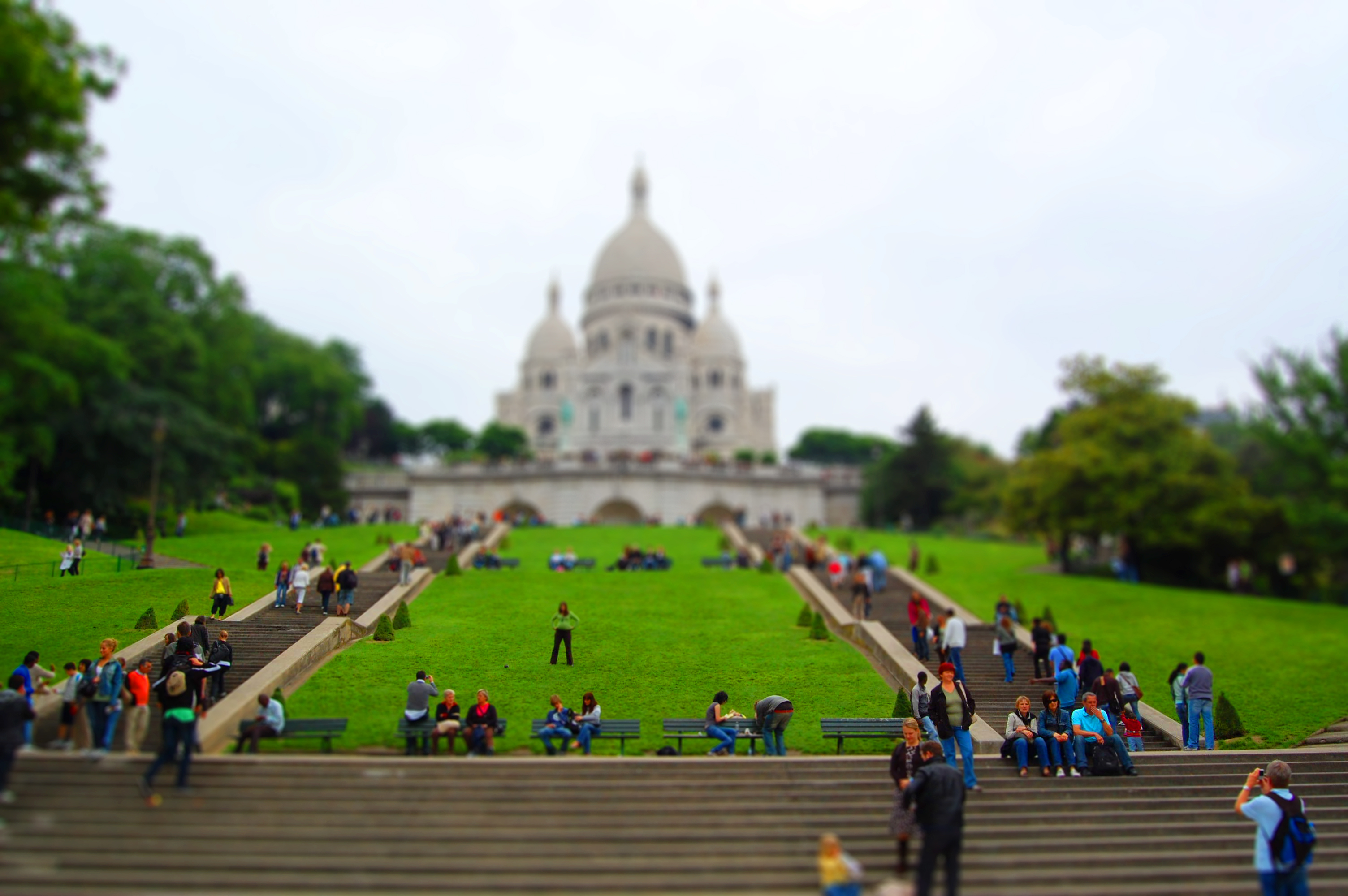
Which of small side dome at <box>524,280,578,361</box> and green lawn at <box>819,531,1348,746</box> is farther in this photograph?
small side dome at <box>524,280,578,361</box>

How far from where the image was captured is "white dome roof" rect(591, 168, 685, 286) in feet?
322

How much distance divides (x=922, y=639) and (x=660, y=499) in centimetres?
3608

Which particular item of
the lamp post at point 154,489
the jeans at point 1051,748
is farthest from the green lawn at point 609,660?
the lamp post at point 154,489

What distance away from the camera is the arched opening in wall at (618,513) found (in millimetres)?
54344

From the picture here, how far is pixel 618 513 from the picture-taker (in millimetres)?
55281

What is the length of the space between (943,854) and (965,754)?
112 inches

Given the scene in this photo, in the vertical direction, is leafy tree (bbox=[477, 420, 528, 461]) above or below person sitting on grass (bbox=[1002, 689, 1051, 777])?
above

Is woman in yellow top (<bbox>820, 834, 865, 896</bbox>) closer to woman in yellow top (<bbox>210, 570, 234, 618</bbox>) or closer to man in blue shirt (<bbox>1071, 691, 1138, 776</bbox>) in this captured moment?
man in blue shirt (<bbox>1071, 691, 1138, 776</bbox>)

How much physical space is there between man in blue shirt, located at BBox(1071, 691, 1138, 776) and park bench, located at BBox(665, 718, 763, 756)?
14.4 feet

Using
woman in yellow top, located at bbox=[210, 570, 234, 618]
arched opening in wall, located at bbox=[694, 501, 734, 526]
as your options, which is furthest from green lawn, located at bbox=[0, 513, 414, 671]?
arched opening in wall, located at bbox=[694, 501, 734, 526]

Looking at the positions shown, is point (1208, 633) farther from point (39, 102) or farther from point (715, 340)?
point (715, 340)

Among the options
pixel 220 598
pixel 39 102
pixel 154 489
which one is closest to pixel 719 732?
pixel 220 598

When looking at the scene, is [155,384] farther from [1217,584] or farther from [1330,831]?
[1217,584]

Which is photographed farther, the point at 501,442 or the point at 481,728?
the point at 501,442
